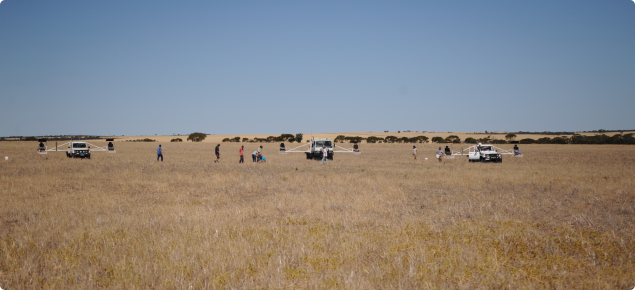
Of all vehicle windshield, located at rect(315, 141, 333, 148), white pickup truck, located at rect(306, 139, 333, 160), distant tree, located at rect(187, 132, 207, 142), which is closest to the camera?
white pickup truck, located at rect(306, 139, 333, 160)

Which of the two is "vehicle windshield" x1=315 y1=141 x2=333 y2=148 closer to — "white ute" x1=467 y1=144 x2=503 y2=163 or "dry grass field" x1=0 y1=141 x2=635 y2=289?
"white ute" x1=467 y1=144 x2=503 y2=163

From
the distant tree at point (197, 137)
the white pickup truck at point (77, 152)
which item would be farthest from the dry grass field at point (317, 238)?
the distant tree at point (197, 137)

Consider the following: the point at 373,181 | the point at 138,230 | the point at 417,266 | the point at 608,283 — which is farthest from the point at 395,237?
the point at 373,181

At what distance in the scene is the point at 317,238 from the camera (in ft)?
Result: 24.9

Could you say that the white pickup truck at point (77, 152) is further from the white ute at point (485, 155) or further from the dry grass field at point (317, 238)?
the white ute at point (485, 155)

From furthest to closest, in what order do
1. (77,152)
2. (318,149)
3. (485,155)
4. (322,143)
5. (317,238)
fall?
(322,143) < (318,149) < (77,152) < (485,155) < (317,238)

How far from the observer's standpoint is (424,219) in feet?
31.0

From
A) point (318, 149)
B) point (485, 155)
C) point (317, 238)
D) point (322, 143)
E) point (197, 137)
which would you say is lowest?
point (197, 137)

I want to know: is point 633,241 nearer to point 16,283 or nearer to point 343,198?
point 343,198

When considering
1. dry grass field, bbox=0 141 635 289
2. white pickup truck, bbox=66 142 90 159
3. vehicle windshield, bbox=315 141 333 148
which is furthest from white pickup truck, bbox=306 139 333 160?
white pickup truck, bbox=66 142 90 159

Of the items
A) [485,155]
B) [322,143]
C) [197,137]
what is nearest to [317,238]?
[485,155]

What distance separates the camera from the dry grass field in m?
5.56

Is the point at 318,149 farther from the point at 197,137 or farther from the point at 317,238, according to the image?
the point at 197,137

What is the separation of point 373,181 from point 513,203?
255 inches
